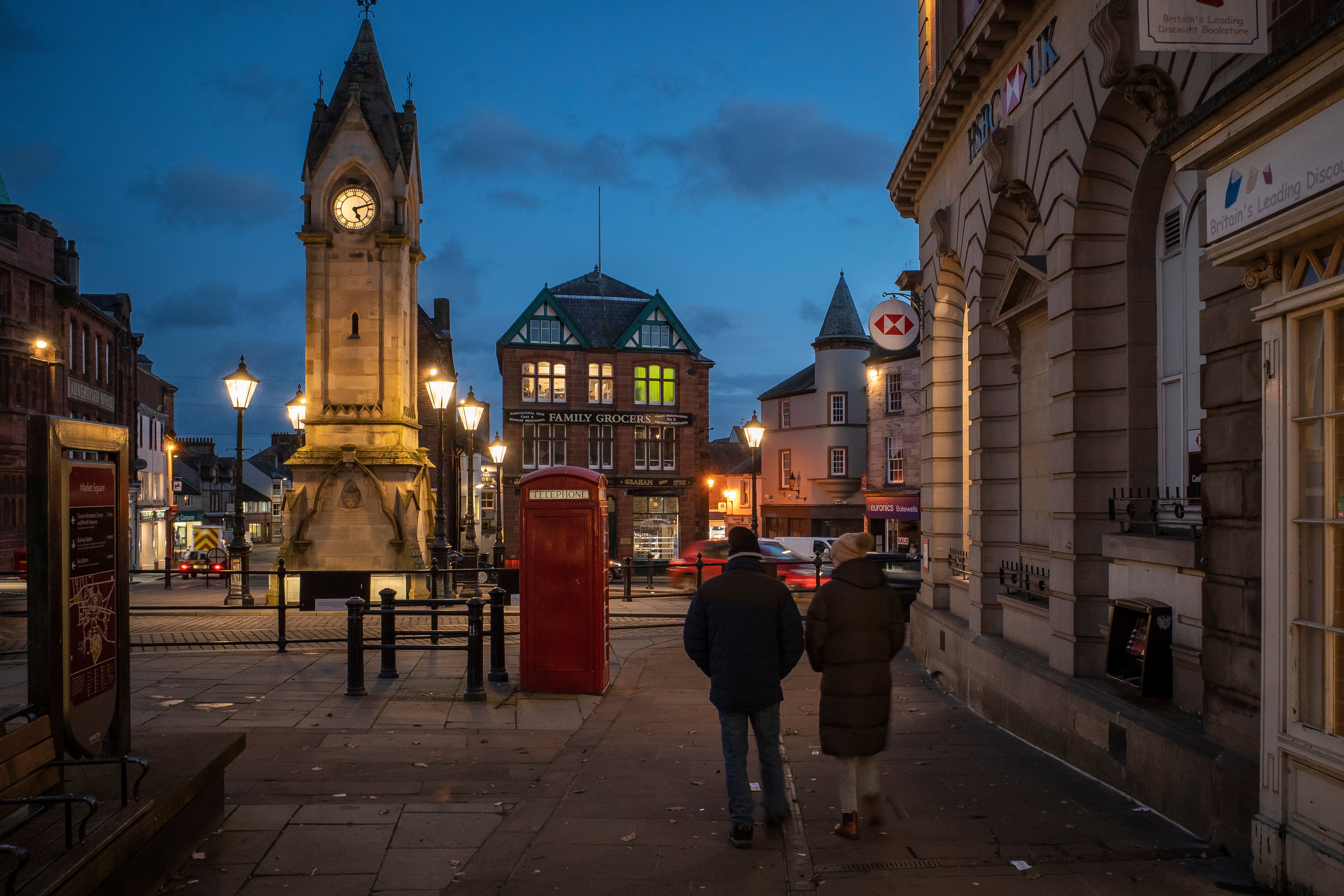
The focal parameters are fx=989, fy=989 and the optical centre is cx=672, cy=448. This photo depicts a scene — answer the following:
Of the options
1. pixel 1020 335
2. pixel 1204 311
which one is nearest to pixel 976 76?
pixel 1020 335

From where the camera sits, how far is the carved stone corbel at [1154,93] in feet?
22.5

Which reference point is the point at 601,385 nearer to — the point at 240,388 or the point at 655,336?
the point at 655,336

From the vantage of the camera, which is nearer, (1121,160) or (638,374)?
(1121,160)

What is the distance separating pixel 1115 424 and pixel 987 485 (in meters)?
2.87

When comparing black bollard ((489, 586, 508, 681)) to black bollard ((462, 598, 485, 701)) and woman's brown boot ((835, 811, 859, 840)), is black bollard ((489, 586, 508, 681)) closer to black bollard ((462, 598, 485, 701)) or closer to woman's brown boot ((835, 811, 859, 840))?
black bollard ((462, 598, 485, 701))

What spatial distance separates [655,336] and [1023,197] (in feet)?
134

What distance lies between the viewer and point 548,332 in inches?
1924

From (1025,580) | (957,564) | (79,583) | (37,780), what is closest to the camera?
(37,780)

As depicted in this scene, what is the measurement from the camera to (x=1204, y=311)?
5.83m

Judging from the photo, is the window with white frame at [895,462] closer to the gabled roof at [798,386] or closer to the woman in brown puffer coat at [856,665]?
the gabled roof at [798,386]

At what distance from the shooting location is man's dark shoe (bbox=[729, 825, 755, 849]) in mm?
5625

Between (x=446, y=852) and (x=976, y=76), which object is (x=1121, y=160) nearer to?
(x=976, y=76)

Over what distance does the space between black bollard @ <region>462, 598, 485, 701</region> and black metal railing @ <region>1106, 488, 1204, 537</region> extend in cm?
590

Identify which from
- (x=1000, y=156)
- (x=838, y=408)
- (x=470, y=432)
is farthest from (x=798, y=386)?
(x=1000, y=156)
